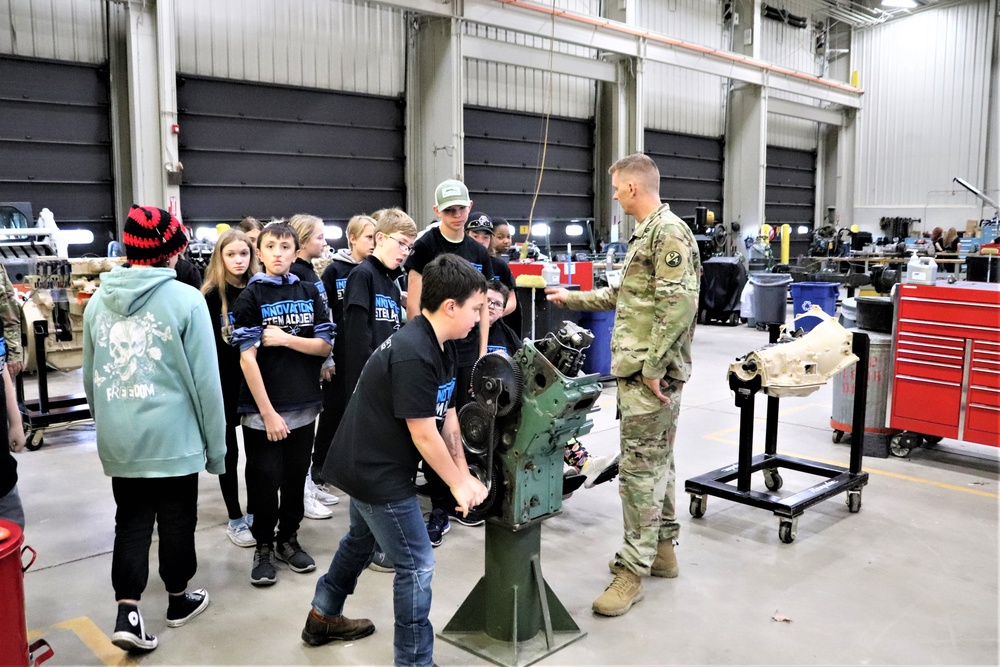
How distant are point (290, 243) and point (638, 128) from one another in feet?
38.3

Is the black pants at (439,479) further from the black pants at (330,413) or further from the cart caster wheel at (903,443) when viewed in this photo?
the cart caster wheel at (903,443)

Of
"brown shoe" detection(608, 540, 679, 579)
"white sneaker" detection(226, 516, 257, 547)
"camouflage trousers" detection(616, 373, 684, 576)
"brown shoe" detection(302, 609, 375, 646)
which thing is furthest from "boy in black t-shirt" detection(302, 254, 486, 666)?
"white sneaker" detection(226, 516, 257, 547)

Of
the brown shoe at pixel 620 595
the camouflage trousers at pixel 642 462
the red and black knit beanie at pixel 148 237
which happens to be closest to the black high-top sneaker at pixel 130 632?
the red and black knit beanie at pixel 148 237

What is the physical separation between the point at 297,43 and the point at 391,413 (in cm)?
956

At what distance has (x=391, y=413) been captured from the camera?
6.82ft

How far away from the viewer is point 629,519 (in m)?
2.96

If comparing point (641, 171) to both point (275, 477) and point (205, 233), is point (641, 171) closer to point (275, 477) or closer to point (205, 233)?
point (275, 477)

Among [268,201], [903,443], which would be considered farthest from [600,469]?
[268,201]

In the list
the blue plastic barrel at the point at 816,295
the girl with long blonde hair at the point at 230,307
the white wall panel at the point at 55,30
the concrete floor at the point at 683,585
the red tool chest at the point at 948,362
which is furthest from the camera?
the blue plastic barrel at the point at 816,295

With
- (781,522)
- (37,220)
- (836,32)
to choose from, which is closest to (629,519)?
(781,522)

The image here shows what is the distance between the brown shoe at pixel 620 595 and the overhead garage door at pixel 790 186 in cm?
1630

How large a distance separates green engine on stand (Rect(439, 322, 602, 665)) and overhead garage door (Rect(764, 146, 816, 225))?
16668mm

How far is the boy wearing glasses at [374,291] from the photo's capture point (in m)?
3.29

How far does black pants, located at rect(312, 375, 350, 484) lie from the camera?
3.63m
